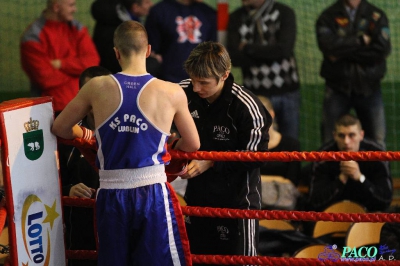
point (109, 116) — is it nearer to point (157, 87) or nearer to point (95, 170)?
point (157, 87)

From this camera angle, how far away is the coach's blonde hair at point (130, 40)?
3.86m

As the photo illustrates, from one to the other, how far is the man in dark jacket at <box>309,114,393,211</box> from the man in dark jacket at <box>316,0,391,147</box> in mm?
1085

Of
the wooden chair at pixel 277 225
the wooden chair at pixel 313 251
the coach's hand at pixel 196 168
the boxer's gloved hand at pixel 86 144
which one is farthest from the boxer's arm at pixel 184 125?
the wooden chair at pixel 277 225

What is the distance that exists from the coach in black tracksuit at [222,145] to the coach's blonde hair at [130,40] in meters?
0.44

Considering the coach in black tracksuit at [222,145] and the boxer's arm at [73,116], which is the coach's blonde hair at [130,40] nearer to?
the boxer's arm at [73,116]

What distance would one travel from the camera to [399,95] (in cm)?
970

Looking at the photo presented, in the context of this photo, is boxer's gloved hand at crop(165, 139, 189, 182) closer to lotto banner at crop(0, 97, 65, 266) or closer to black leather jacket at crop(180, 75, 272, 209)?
black leather jacket at crop(180, 75, 272, 209)

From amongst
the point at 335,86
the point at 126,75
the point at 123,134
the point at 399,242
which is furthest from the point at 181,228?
the point at 335,86

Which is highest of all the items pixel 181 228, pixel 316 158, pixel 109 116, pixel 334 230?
pixel 109 116

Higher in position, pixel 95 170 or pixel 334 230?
pixel 95 170

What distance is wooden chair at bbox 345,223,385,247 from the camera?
564 centimetres

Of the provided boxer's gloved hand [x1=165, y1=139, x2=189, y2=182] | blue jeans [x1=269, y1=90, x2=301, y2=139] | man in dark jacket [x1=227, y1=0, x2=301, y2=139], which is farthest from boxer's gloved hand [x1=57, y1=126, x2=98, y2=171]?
blue jeans [x1=269, y1=90, x2=301, y2=139]

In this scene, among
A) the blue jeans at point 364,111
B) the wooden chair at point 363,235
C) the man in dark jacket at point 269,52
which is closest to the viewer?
the wooden chair at point 363,235

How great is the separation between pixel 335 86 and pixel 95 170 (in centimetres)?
395
